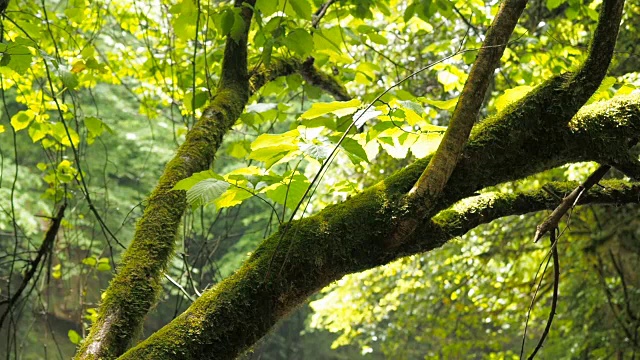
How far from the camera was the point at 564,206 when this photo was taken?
1.31m

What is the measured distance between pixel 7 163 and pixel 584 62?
10775 millimetres

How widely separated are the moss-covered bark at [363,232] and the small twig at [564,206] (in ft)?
0.29

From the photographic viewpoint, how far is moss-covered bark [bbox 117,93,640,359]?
43.1 inches

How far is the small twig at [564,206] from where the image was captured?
129cm

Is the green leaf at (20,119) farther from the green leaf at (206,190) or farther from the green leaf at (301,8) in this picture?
the green leaf at (206,190)

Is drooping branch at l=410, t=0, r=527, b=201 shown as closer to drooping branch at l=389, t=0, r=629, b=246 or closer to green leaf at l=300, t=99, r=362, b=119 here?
drooping branch at l=389, t=0, r=629, b=246

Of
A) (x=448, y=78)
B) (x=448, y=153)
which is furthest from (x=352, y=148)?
(x=448, y=78)

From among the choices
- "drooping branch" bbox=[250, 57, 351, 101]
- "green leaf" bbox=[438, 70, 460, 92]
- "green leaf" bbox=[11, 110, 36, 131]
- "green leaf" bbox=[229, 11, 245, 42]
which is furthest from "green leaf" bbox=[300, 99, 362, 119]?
"green leaf" bbox=[11, 110, 36, 131]

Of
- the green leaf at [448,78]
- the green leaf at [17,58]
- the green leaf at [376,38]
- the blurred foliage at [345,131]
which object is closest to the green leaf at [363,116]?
the blurred foliage at [345,131]

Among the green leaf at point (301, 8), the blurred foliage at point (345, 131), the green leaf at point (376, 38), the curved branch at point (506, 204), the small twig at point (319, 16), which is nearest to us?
the curved branch at point (506, 204)

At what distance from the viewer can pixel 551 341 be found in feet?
18.2

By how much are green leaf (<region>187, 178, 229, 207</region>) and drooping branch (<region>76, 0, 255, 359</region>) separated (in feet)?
1.07

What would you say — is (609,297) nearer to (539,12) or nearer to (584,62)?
(539,12)

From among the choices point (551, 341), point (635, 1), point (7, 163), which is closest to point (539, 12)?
point (635, 1)
